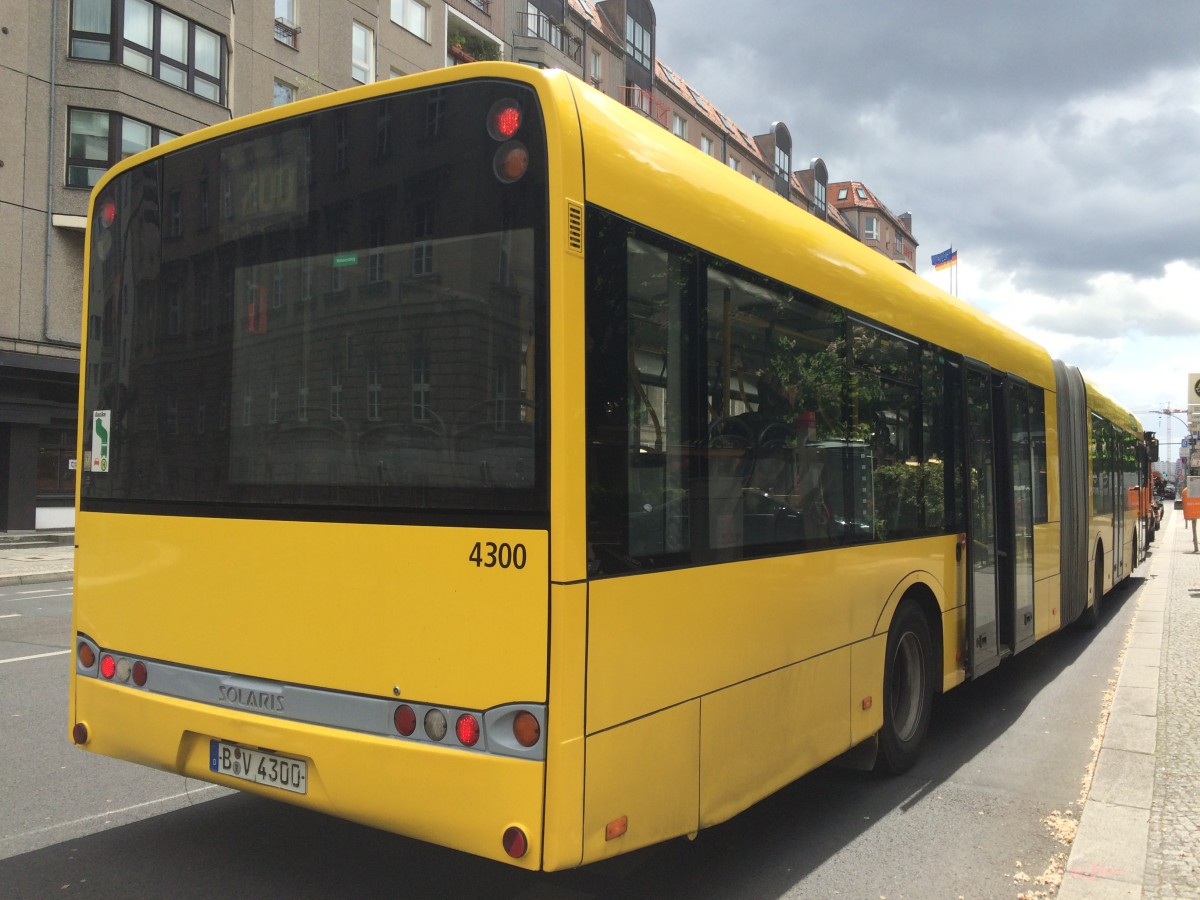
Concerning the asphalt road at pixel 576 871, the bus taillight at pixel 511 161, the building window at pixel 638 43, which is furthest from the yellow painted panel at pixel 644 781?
the building window at pixel 638 43

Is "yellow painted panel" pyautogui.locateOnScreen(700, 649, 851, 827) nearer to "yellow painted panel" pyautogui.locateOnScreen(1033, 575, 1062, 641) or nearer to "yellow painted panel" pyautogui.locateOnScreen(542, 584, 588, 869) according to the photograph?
"yellow painted panel" pyautogui.locateOnScreen(542, 584, 588, 869)

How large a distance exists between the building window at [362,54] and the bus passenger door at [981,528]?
29.0 metres

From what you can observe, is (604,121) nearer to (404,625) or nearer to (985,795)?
(404,625)

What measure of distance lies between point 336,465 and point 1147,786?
451 cm

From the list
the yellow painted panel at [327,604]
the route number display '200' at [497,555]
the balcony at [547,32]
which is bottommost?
the yellow painted panel at [327,604]

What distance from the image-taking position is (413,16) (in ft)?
113

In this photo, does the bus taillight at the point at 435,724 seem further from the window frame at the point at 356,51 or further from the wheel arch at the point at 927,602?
the window frame at the point at 356,51

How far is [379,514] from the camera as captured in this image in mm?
3459

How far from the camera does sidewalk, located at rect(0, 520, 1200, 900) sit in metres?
4.19

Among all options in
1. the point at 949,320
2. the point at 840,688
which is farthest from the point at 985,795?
the point at 949,320

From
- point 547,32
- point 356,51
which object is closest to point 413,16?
point 356,51

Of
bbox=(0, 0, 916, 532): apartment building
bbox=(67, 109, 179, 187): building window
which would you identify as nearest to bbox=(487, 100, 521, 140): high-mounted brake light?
bbox=(0, 0, 916, 532): apartment building

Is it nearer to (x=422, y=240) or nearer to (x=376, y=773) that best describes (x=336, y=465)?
(x=422, y=240)

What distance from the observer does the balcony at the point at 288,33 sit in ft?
97.9
